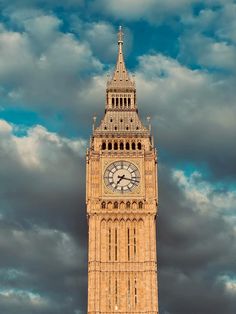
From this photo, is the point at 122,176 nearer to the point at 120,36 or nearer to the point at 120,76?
the point at 120,76

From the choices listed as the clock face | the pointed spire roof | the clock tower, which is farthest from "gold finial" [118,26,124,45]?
the clock face

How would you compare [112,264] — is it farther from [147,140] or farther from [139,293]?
[147,140]

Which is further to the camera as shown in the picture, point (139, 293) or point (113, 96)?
point (113, 96)

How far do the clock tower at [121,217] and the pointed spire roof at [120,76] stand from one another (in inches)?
244

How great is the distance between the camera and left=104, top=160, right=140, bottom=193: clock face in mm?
110125

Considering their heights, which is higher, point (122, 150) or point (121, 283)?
point (122, 150)

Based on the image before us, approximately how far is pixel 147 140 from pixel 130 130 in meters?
3.01

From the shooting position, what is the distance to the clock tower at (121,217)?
104875mm

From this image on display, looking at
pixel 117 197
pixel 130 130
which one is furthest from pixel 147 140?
pixel 117 197

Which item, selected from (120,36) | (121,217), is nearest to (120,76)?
(120,36)

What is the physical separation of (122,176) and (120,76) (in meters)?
19.1

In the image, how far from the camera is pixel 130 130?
114812 mm

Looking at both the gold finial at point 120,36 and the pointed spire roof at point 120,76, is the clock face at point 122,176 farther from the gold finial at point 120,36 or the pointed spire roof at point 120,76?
the gold finial at point 120,36

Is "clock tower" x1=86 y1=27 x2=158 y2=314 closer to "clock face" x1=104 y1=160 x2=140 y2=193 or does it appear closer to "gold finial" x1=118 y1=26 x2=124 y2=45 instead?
"clock face" x1=104 y1=160 x2=140 y2=193
